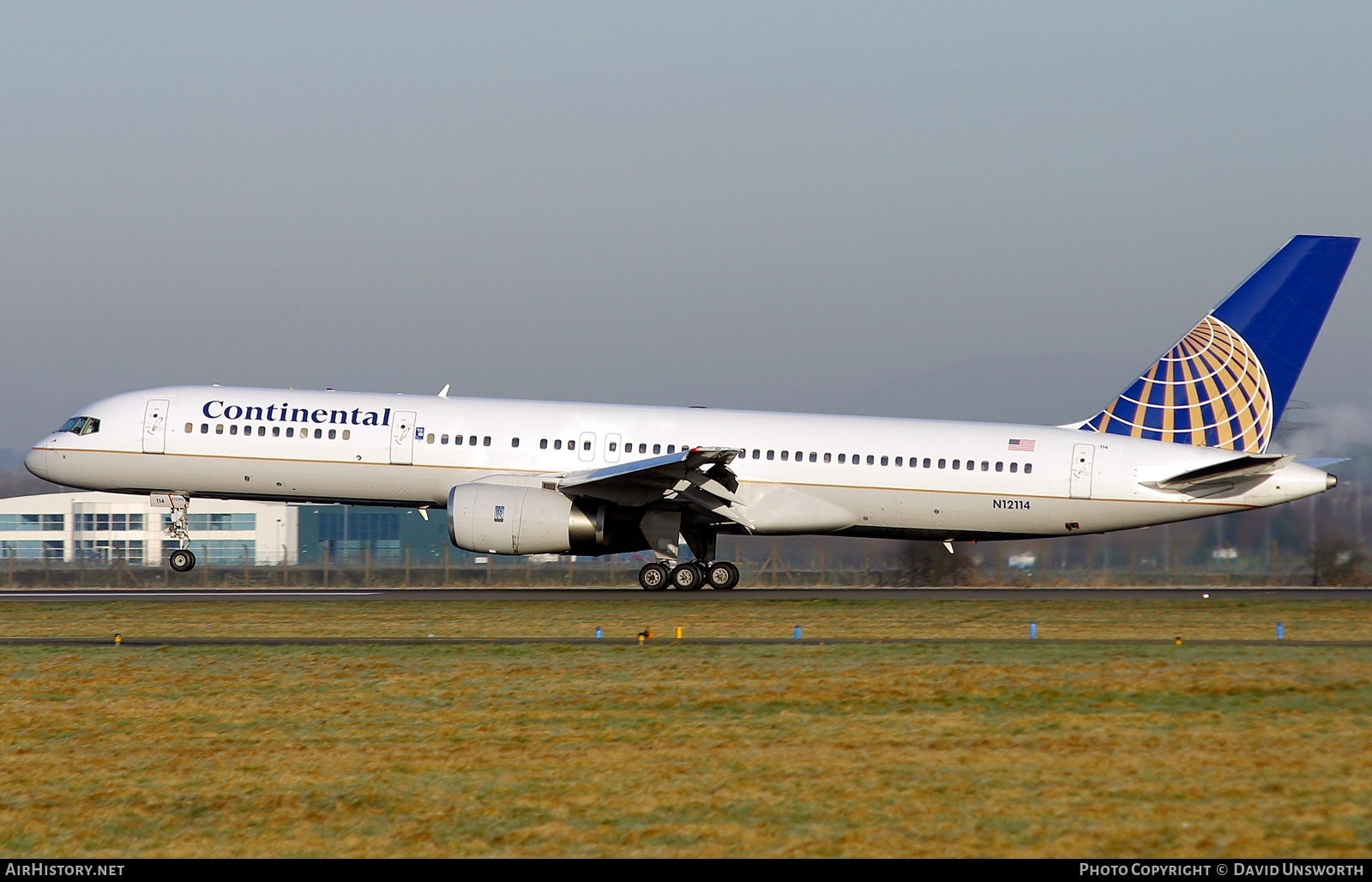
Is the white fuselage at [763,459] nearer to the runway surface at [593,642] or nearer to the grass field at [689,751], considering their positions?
the runway surface at [593,642]

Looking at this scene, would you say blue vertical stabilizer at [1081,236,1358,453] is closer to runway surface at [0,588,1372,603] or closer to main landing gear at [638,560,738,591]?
runway surface at [0,588,1372,603]

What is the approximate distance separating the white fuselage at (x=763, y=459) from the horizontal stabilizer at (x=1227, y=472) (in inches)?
8.2

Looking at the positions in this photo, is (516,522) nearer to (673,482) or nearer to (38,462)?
(673,482)

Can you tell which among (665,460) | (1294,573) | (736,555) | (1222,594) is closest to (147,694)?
(665,460)

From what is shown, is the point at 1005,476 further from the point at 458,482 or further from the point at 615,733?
the point at 615,733

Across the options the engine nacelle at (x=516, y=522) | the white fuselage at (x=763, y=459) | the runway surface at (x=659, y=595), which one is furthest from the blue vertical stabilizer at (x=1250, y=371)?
the engine nacelle at (x=516, y=522)

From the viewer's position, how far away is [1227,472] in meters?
30.1

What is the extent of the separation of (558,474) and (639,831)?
72.0 ft

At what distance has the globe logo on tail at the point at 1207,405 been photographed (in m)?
32.5

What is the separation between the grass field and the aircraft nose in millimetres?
16290

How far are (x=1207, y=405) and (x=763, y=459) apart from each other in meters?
10.2

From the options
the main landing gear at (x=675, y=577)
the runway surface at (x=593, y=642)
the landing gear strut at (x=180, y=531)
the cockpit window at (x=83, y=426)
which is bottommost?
the runway surface at (x=593, y=642)

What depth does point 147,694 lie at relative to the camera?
1542cm

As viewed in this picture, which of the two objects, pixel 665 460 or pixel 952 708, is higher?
pixel 665 460
